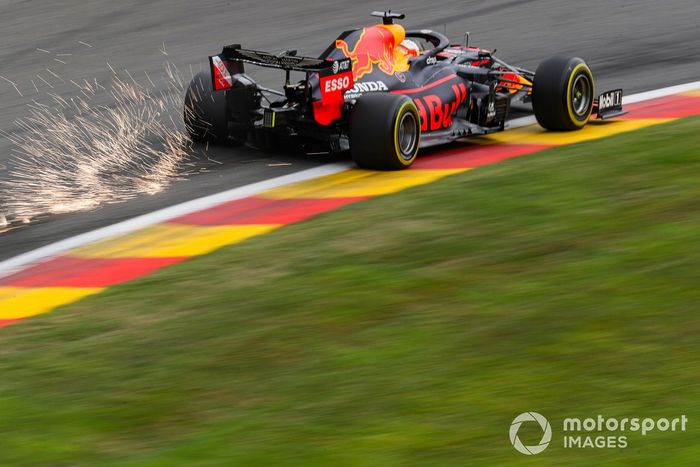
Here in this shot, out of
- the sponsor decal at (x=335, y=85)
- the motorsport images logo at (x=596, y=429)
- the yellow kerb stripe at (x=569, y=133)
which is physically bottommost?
the yellow kerb stripe at (x=569, y=133)

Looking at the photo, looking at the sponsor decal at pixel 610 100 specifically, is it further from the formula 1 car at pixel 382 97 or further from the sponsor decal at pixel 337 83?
the sponsor decal at pixel 337 83

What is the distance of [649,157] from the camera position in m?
8.13

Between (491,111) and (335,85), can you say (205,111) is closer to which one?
(335,85)

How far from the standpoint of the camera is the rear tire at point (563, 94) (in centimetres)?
1020

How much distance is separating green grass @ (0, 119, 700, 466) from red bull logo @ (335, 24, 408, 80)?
2.54 m

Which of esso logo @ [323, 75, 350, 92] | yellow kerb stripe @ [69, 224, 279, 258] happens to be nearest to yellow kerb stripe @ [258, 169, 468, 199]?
esso logo @ [323, 75, 350, 92]

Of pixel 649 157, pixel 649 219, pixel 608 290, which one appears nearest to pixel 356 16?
pixel 649 157

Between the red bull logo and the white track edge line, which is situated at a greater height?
the red bull logo

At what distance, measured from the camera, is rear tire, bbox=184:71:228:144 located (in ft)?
33.1

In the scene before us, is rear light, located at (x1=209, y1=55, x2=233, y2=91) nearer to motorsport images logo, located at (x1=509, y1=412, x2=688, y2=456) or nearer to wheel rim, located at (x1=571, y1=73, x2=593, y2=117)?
wheel rim, located at (x1=571, y1=73, x2=593, y2=117)

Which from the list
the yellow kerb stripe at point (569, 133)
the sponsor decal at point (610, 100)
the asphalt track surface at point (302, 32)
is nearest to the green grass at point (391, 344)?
the yellow kerb stripe at point (569, 133)

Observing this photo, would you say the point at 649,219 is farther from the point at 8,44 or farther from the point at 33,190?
the point at 8,44

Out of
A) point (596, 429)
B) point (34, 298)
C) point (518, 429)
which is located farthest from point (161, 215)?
point (596, 429)

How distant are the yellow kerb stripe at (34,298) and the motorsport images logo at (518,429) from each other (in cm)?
296
